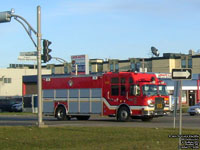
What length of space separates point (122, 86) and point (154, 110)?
2452 millimetres

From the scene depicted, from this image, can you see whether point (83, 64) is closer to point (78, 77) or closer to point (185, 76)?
point (78, 77)

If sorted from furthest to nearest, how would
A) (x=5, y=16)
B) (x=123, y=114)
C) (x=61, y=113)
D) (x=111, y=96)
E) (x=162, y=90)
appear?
(x=61, y=113) → (x=162, y=90) → (x=111, y=96) → (x=123, y=114) → (x=5, y=16)

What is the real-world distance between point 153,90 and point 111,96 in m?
2.63

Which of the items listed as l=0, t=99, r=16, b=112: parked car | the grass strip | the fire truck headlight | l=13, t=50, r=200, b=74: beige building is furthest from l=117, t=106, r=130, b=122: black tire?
l=13, t=50, r=200, b=74: beige building

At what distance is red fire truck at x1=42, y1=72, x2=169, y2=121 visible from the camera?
28.7 m

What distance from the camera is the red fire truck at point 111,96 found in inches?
1130

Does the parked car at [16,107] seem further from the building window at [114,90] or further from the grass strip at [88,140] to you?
the grass strip at [88,140]

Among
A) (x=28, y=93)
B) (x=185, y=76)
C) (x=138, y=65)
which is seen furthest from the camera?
(x=138, y=65)

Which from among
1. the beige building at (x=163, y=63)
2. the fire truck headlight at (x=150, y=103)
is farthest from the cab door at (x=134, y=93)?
the beige building at (x=163, y=63)

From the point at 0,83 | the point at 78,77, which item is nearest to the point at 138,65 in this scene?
the point at 0,83

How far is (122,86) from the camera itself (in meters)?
29.2

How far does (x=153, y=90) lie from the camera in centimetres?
2928

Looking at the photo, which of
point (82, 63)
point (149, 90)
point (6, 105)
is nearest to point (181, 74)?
point (149, 90)

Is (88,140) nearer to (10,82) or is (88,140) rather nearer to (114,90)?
(114,90)
